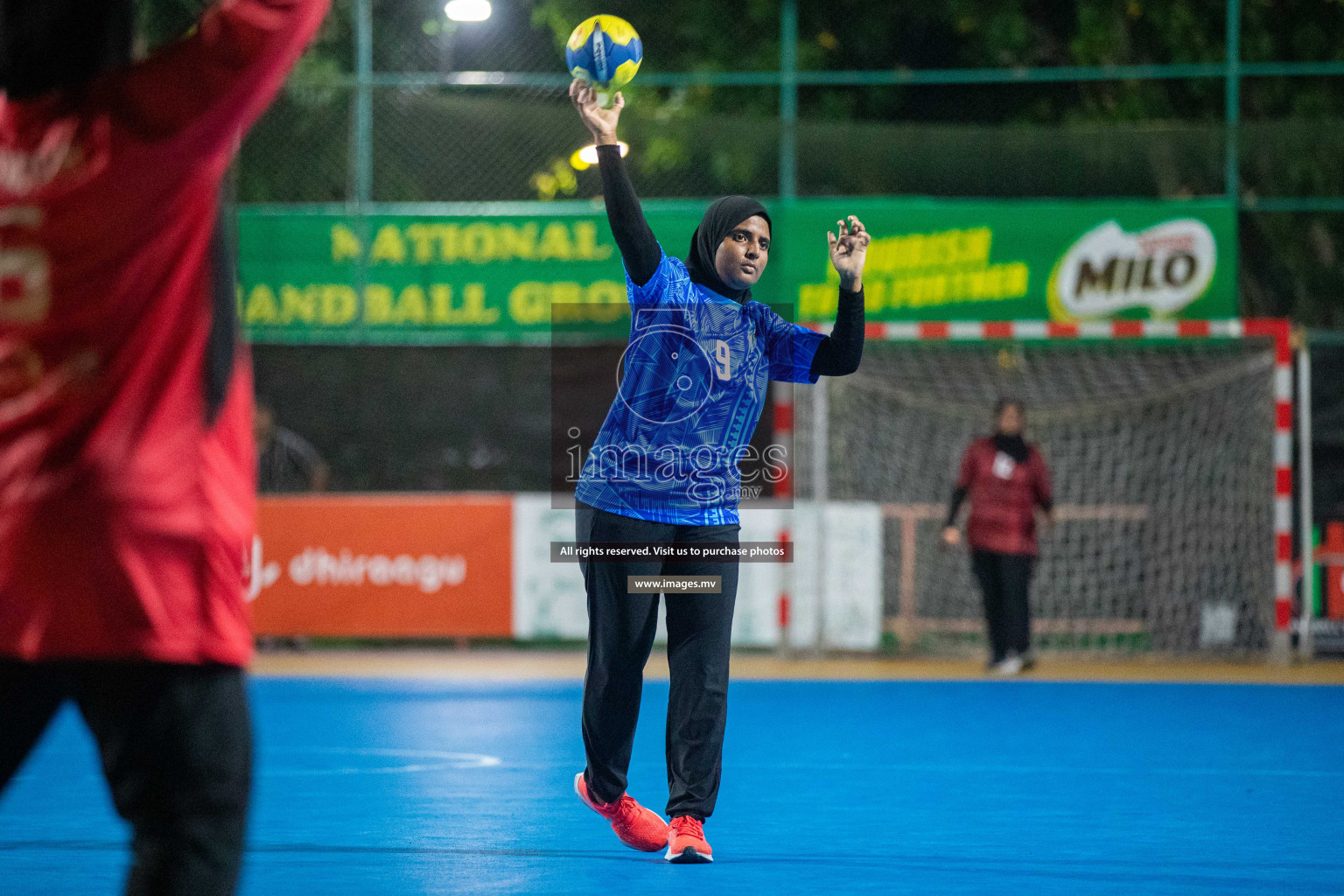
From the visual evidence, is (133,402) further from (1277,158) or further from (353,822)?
(1277,158)

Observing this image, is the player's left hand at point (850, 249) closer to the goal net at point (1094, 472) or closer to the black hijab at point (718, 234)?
the black hijab at point (718, 234)

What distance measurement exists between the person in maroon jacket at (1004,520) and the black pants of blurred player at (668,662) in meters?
7.95

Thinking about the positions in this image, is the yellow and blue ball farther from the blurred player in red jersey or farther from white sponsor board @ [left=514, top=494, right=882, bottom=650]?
white sponsor board @ [left=514, top=494, right=882, bottom=650]

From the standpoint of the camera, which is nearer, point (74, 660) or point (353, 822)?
point (74, 660)

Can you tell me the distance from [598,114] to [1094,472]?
10.8 m

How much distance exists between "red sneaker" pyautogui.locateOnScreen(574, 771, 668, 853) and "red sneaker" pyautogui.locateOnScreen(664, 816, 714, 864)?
19 centimetres

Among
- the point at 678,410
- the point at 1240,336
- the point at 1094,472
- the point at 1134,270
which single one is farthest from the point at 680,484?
the point at 1134,270

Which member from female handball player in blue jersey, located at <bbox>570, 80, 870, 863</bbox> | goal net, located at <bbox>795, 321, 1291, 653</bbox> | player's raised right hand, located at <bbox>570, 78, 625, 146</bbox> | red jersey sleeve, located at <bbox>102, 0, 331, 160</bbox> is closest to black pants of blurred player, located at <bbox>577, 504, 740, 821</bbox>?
female handball player in blue jersey, located at <bbox>570, 80, 870, 863</bbox>

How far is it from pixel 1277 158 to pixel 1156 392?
8.54ft

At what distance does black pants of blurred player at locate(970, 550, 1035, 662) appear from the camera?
42.7ft

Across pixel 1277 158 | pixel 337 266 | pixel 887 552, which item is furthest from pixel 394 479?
pixel 1277 158

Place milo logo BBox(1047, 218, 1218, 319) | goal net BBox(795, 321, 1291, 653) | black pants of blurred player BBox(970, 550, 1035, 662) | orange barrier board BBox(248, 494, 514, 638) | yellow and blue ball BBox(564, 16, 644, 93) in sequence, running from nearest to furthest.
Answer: yellow and blue ball BBox(564, 16, 644, 93) → black pants of blurred player BBox(970, 550, 1035, 662) → goal net BBox(795, 321, 1291, 653) → orange barrier board BBox(248, 494, 514, 638) → milo logo BBox(1047, 218, 1218, 319)

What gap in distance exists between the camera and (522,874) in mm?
5004

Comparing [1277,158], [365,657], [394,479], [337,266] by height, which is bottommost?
[365,657]
